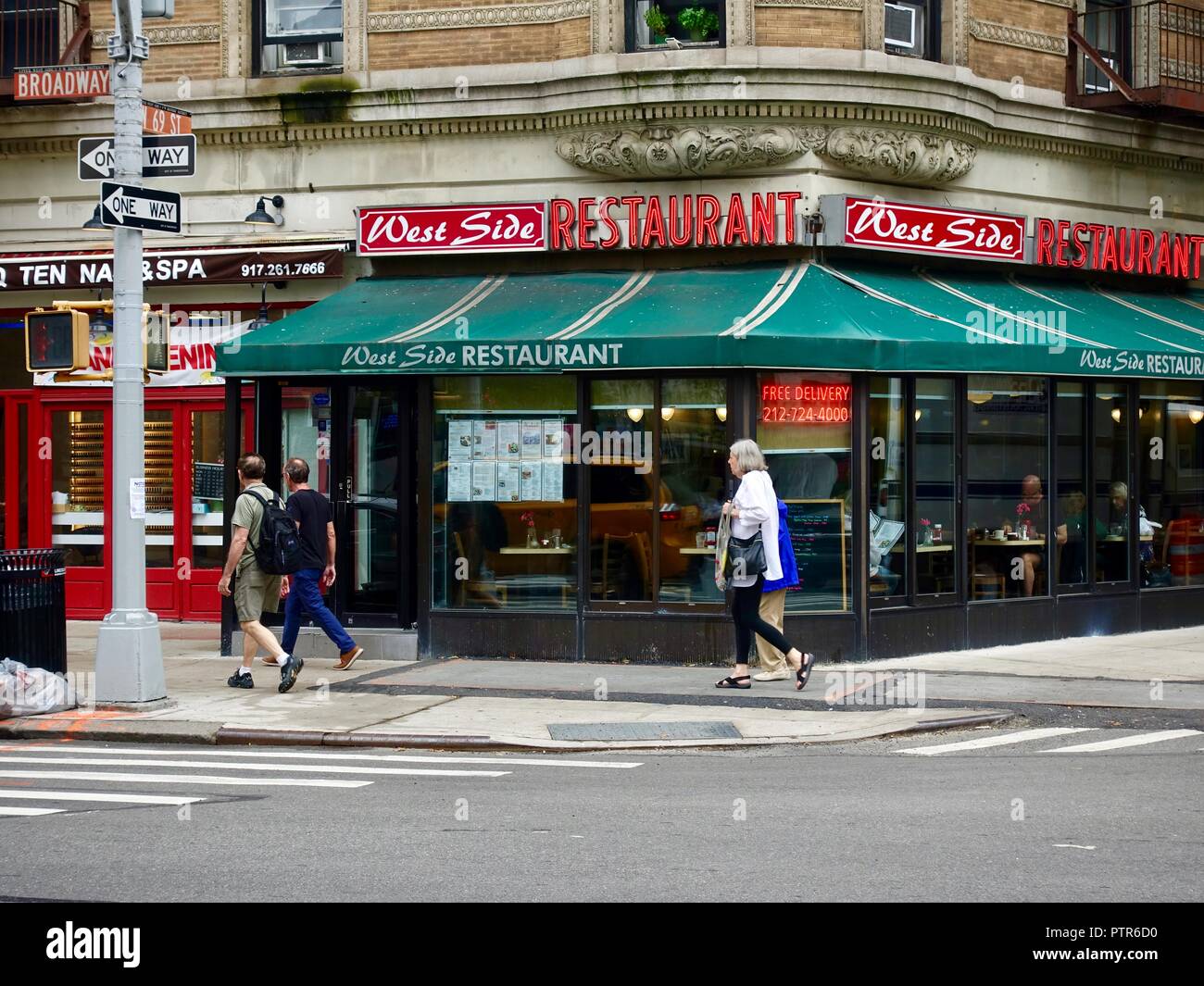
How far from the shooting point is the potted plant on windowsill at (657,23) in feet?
50.3

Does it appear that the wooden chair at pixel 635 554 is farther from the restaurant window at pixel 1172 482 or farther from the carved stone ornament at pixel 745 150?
the restaurant window at pixel 1172 482

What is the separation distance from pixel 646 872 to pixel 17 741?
625cm

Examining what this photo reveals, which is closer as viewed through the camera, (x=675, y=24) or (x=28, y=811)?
(x=28, y=811)

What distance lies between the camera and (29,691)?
1205cm

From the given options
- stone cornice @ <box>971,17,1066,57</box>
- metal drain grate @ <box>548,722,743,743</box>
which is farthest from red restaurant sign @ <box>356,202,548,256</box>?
metal drain grate @ <box>548,722,743,743</box>

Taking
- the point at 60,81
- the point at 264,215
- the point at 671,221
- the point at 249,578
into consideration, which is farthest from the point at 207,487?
the point at 671,221

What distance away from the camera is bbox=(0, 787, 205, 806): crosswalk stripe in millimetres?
8781

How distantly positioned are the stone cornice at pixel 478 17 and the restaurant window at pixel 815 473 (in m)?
4.12

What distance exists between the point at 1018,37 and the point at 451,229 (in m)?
5.98

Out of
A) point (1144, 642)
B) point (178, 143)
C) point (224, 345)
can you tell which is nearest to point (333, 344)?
point (224, 345)

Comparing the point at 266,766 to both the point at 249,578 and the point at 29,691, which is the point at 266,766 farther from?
the point at 249,578

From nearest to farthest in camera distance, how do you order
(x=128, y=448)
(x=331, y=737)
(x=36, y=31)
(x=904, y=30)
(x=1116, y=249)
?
(x=331, y=737) < (x=128, y=448) < (x=904, y=30) < (x=1116, y=249) < (x=36, y=31)

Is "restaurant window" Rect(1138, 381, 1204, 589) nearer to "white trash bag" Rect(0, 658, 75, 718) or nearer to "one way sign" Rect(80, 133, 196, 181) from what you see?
"one way sign" Rect(80, 133, 196, 181)

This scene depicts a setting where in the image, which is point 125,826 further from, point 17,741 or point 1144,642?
point 1144,642
